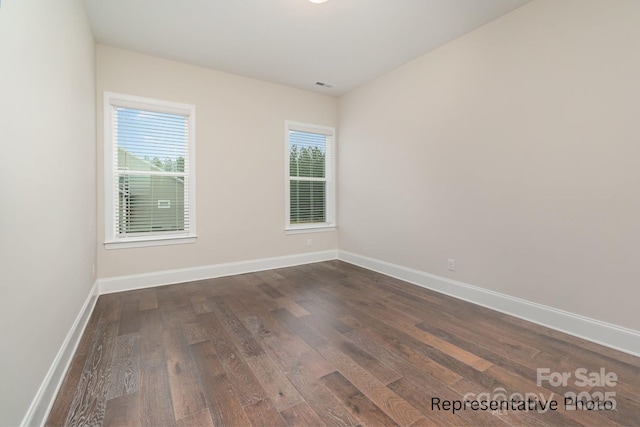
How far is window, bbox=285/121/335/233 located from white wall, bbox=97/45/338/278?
154mm

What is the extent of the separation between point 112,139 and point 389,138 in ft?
11.4

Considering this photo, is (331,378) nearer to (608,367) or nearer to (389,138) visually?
(608,367)

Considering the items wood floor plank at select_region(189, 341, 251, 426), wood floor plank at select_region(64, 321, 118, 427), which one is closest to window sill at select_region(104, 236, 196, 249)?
wood floor plank at select_region(64, 321, 118, 427)

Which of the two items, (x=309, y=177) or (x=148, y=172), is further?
(x=309, y=177)

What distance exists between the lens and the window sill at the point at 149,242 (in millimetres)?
3348

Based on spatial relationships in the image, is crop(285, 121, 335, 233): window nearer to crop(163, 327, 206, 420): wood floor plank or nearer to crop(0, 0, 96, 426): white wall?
crop(163, 327, 206, 420): wood floor plank

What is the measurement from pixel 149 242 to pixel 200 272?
742mm

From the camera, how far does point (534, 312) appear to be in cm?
257

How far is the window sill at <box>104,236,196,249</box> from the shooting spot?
11.0 ft

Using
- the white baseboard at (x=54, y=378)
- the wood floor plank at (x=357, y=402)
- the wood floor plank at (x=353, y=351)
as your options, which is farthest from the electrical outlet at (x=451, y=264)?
the white baseboard at (x=54, y=378)

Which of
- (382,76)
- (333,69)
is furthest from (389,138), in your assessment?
(333,69)

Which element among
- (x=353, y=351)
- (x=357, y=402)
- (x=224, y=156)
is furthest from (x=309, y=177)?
(x=357, y=402)

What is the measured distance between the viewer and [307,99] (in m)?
4.71

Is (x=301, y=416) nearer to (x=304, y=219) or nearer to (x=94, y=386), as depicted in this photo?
(x=94, y=386)
